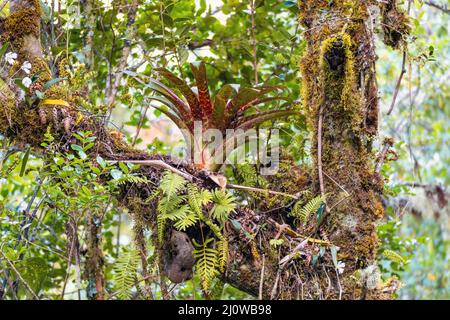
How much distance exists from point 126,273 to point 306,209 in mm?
700

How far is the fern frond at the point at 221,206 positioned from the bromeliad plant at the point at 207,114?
233 millimetres

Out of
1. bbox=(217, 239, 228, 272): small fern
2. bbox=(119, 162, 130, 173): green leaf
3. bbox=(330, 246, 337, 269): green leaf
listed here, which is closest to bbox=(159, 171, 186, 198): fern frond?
bbox=(119, 162, 130, 173): green leaf

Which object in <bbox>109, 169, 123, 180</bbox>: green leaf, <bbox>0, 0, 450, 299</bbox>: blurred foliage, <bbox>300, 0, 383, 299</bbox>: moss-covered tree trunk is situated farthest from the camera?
<bbox>0, 0, 450, 299</bbox>: blurred foliage

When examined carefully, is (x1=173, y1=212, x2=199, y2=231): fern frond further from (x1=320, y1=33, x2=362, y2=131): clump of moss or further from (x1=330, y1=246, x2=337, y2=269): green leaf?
(x1=320, y1=33, x2=362, y2=131): clump of moss

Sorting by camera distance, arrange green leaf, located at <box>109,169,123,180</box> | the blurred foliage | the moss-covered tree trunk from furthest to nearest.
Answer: the blurred foliage < the moss-covered tree trunk < green leaf, located at <box>109,169,123,180</box>

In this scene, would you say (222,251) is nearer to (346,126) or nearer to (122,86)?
(346,126)

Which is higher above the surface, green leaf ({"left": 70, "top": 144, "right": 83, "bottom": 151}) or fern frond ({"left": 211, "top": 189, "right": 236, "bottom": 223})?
green leaf ({"left": 70, "top": 144, "right": 83, "bottom": 151})

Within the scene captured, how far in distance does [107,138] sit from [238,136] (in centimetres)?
53

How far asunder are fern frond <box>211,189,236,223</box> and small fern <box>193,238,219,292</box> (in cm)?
10

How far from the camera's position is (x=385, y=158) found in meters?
2.14

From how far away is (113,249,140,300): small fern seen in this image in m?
1.88

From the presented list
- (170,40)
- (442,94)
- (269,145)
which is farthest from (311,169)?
(442,94)

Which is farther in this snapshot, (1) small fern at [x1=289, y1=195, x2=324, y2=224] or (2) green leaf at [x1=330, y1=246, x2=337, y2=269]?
(1) small fern at [x1=289, y1=195, x2=324, y2=224]
